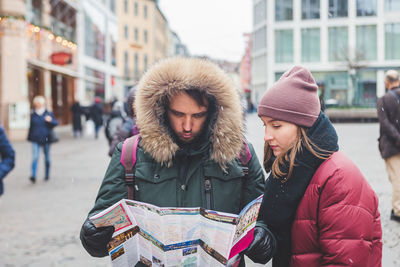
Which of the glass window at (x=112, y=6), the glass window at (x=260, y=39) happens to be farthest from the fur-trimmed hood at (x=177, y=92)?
the glass window at (x=260, y=39)

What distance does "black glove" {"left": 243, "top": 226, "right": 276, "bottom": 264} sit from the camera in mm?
1996

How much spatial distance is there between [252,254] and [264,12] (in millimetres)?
47546

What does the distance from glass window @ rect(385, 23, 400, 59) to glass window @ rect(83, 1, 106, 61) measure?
22.3 m

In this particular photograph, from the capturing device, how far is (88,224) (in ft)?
6.81

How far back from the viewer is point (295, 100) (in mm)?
2021

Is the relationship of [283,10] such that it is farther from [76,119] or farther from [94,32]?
[76,119]

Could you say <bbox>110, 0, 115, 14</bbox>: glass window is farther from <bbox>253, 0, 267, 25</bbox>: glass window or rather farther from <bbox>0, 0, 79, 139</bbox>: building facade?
<bbox>253, 0, 267, 25</bbox>: glass window

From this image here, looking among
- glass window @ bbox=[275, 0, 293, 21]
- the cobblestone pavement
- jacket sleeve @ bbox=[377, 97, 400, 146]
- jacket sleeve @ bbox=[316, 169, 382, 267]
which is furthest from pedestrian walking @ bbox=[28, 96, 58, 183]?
glass window @ bbox=[275, 0, 293, 21]

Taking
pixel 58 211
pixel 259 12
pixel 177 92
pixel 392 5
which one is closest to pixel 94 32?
pixel 392 5

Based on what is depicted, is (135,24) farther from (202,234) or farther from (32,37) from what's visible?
(202,234)

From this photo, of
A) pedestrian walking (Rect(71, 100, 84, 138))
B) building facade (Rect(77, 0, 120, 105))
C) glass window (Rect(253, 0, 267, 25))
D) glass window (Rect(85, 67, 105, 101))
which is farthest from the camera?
glass window (Rect(253, 0, 267, 25))

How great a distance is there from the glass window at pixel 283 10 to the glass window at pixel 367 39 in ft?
24.0

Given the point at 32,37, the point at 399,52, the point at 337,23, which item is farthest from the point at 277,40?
the point at 32,37

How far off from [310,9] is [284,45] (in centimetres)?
475
